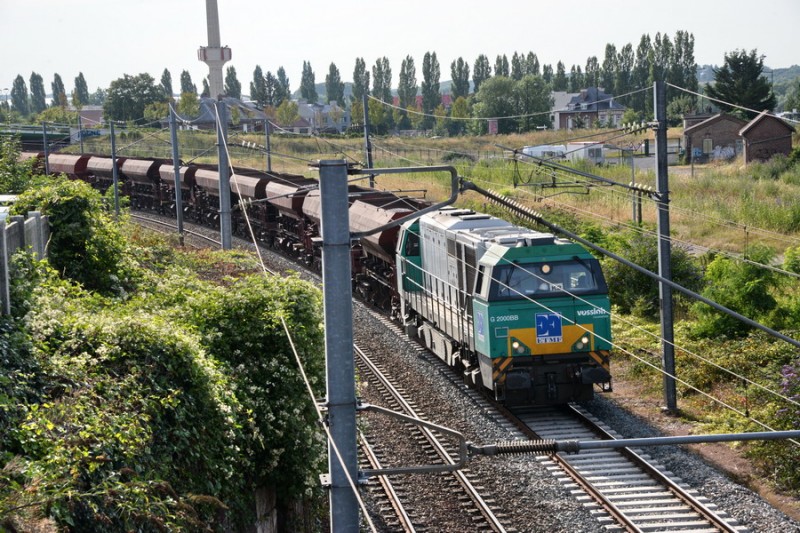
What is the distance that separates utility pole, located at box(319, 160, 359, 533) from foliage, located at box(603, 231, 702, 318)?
59.5 ft

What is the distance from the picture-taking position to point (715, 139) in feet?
204

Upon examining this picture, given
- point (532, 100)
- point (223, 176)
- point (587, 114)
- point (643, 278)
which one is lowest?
point (643, 278)

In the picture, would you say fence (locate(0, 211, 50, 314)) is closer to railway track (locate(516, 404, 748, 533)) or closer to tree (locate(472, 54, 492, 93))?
railway track (locate(516, 404, 748, 533))

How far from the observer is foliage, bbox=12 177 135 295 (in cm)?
1627

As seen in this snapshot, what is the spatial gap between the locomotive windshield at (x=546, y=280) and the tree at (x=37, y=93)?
7362 inches

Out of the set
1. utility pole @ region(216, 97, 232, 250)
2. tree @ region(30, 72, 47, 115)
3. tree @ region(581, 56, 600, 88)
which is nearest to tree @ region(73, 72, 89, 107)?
tree @ region(30, 72, 47, 115)

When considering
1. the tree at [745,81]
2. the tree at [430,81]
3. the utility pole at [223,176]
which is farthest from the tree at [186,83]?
the utility pole at [223,176]

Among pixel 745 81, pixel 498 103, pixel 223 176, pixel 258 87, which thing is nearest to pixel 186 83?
pixel 258 87

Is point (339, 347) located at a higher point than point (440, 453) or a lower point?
higher

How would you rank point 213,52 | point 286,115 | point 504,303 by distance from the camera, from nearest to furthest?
point 504,303 < point 213,52 < point 286,115

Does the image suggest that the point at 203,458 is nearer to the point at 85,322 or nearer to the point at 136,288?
the point at 85,322

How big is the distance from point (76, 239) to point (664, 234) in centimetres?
1041

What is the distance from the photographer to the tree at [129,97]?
103 meters

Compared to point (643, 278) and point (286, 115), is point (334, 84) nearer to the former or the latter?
point (286, 115)
